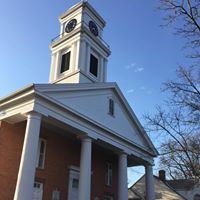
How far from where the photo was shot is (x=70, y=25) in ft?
102

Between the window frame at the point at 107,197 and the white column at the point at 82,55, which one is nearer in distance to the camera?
the window frame at the point at 107,197

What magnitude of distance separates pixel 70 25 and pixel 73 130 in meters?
15.1

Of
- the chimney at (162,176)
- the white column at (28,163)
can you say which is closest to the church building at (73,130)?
the white column at (28,163)

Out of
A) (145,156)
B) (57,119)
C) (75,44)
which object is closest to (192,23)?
(57,119)

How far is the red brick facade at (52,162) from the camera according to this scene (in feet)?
57.9

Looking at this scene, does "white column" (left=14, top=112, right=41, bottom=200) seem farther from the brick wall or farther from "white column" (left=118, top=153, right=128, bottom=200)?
"white column" (left=118, top=153, right=128, bottom=200)

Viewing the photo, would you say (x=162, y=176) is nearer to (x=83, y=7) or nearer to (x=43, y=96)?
(x=83, y=7)

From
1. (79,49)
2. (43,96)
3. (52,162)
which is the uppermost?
(79,49)

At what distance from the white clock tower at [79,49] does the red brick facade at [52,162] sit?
19.6ft

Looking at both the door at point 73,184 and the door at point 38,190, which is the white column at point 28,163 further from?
the door at point 73,184

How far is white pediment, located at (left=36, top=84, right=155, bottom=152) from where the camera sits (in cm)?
1850

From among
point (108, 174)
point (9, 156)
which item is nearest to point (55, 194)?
point (9, 156)

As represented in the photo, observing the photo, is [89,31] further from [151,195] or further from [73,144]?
[151,195]

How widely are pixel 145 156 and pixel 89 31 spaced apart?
39.2ft
